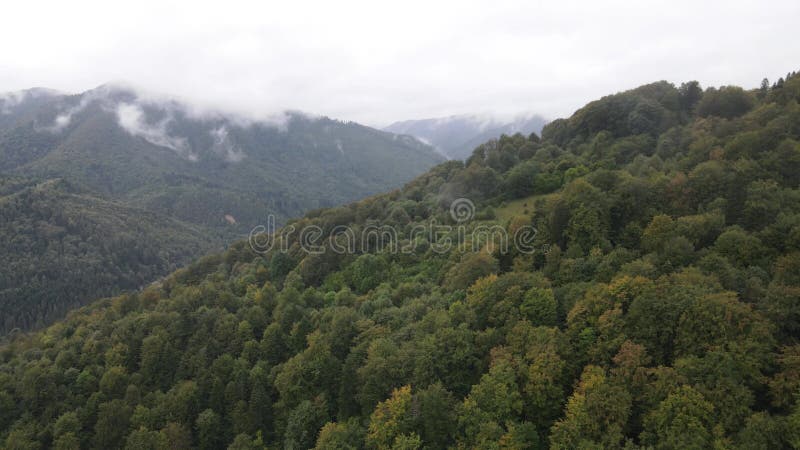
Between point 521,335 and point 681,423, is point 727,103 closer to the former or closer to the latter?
point 521,335

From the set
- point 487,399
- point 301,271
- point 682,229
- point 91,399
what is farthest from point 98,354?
point 682,229

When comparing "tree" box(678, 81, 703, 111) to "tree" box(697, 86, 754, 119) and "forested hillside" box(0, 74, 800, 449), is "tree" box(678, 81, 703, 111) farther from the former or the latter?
"tree" box(697, 86, 754, 119)

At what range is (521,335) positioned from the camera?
2989cm

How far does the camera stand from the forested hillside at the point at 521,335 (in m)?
23.4

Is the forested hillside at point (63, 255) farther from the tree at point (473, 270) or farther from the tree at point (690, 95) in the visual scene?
the tree at point (690, 95)

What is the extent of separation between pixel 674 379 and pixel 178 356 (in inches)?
1764

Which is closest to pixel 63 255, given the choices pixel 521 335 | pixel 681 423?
pixel 521 335

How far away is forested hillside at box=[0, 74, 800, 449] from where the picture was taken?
23.4 meters

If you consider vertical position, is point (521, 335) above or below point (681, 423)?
Answer: above

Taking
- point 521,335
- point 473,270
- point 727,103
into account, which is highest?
point 727,103

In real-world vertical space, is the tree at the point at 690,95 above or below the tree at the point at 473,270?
above

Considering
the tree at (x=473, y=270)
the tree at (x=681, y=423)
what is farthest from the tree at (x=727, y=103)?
the tree at (x=681, y=423)

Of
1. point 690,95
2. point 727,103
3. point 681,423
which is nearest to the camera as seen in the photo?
point 681,423

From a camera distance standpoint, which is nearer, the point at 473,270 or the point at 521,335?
the point at 521,335
